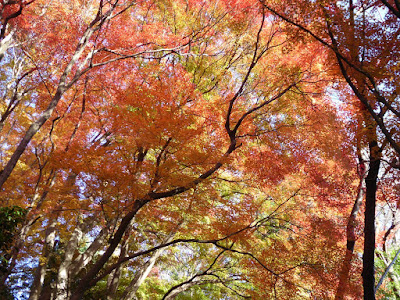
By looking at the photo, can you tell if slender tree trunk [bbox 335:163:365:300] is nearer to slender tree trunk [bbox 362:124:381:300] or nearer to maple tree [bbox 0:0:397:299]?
maple tree [bbox 0:0:397:299]

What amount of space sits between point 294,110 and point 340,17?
201 inches

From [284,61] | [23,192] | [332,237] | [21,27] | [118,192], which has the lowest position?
[118,192]

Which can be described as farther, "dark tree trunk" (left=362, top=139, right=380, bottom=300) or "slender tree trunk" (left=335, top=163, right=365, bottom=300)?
"slender tree trunk" (left=335, top=163, right=365, bottom=300)

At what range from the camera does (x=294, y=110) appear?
11.0 meters

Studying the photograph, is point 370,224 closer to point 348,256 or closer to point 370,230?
point 370,230

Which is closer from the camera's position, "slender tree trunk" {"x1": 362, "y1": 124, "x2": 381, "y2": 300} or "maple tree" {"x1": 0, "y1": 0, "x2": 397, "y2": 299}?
"slender tree trunk" {"x1": 362, "y1": 124, "x2": 381, "y2": 300}

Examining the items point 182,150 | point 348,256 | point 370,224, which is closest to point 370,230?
point 370,224

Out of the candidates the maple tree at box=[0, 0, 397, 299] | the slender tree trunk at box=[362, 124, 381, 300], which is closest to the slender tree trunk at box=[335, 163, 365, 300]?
the maple tree at box=[0, 0, 397, 299]

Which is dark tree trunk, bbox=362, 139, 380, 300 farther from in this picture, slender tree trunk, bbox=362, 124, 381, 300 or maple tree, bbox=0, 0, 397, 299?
maple tree, bbox=0, 0, 397, 299

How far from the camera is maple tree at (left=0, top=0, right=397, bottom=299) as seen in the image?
24.6 feet

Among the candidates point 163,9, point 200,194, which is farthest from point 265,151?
point 163,9

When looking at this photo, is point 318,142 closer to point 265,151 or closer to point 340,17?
point 265,151

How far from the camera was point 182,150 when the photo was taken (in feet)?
25.0

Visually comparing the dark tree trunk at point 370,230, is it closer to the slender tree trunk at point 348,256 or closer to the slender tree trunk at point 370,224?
the slender tree trunk at point 370,224
